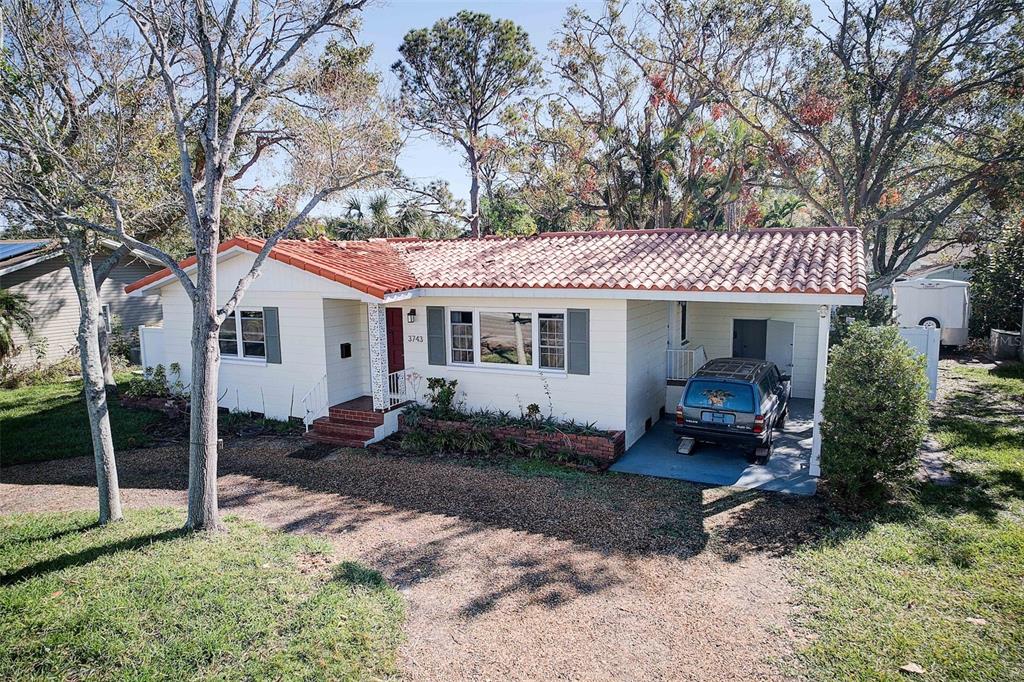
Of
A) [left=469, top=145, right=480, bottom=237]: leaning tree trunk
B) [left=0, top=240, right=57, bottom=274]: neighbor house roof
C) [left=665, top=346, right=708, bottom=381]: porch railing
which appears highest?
[left=469, top=145, right=480, bottom=237]: leaning tree trunk

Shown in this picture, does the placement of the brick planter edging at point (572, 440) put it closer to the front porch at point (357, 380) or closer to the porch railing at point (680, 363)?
the front porch at point (357, 380)

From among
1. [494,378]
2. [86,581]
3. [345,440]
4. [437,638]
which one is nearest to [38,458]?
[345,440]

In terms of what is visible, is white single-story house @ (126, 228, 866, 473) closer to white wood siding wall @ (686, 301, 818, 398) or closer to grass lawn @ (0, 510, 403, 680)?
white wood siding wall @ (686, 301, 818, 398)

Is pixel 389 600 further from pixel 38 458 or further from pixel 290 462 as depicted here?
pixel 38 458

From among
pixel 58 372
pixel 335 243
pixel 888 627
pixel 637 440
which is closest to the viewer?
pixel 888 627

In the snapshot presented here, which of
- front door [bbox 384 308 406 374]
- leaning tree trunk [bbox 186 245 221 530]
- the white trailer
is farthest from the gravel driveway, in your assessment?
the white trailer

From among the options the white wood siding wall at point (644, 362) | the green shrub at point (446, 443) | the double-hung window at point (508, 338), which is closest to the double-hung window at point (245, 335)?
the double-hung window at point (508, 338)

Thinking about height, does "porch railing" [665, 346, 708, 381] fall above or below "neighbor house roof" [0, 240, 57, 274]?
below
